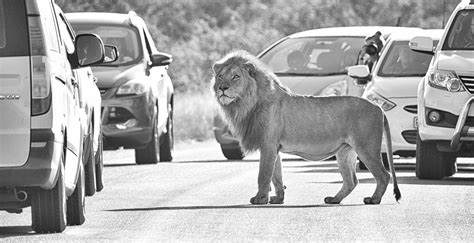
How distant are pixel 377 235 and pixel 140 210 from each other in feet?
9.16

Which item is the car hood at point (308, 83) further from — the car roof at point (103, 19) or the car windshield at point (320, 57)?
the car roof at point (103, 19)

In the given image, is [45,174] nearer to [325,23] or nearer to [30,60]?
[30,60]

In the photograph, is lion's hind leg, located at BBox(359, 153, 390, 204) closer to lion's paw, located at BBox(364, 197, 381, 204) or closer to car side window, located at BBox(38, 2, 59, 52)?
lion's paw, located at BBox(364, 197, 381, 204)

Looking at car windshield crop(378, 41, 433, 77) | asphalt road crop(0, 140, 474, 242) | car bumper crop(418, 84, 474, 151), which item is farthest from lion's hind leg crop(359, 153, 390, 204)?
car windshield crop(378, 41, 433, 77)

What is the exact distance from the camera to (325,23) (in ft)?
193

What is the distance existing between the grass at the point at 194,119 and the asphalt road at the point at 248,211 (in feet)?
31.3

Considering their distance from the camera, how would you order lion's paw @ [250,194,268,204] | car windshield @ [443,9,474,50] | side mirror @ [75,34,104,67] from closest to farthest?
1. side mirror @ [75,34,104,67]
2. lion's paw @ [250,194,268,204]
3. car windshield @ [443,9,474,50]

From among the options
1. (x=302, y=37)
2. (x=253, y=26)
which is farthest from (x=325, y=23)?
(x=302, y=37)

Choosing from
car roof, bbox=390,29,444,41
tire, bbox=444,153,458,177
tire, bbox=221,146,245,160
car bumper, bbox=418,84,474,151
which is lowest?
tire, bbox=221,146,245,160

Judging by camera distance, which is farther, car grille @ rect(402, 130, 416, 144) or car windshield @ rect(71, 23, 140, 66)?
car windshield @ rect(71, 23, 140, 66)

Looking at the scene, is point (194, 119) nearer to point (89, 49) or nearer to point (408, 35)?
point (408, 35)

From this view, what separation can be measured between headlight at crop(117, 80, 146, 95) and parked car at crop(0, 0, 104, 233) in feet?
28.7

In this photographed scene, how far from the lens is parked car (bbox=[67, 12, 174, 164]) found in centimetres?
2102

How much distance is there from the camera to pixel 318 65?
23.8 metres
